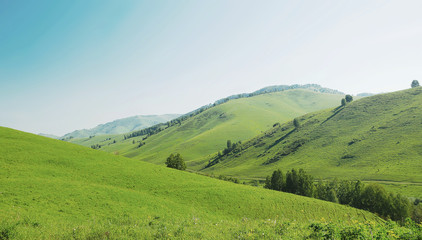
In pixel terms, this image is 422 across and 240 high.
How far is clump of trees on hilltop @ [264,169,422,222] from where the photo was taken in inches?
2708

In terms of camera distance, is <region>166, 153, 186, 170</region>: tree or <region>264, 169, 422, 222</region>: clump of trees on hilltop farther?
<region>166, 153, 186, 170</region>: tree

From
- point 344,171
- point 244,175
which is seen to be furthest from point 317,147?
point 244,175

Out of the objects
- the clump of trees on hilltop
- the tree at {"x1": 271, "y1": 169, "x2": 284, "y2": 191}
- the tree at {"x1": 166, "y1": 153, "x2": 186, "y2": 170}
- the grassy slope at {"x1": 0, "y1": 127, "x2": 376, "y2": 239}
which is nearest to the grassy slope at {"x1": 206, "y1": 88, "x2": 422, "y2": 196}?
the clump of trees on hilltop

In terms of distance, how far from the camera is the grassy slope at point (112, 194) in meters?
27.0

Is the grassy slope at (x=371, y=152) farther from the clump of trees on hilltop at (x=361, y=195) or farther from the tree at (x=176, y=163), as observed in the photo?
the tree at (x=176, y=163)

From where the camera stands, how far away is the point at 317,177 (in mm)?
143375

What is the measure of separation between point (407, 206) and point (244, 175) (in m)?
123

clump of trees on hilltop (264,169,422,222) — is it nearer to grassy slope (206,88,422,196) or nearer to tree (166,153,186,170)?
grassy slope (206,88,422,196)

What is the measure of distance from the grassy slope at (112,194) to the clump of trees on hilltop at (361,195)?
31.2 meters

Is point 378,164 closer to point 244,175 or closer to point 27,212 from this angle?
point 244,175

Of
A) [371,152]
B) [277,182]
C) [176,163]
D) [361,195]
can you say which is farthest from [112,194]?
[371,152]

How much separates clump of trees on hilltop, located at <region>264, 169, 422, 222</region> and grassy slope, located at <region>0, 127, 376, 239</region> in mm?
31192

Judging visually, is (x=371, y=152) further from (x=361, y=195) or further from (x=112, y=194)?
(x=112, y=194)

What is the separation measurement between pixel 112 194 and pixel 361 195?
85.4 m
